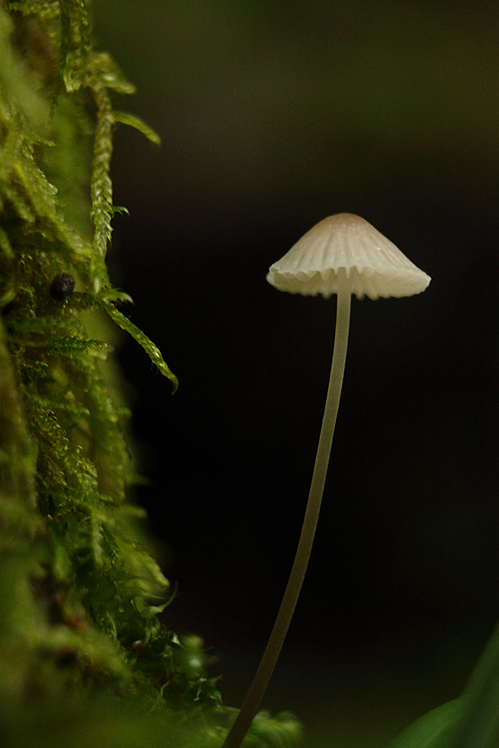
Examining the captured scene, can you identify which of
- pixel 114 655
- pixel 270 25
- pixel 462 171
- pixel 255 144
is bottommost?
pixel 114 655

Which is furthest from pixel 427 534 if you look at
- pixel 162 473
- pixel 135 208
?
pixel 135 208

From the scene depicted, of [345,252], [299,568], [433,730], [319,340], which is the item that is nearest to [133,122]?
[345,252]

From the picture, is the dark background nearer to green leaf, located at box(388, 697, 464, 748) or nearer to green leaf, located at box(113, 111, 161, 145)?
green leaf, located at box(113, 111, 161, 145)

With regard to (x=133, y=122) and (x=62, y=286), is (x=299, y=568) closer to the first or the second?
(x=62, y=286)

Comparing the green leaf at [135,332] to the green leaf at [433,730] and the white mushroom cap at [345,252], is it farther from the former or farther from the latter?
the green leaf at [433,730]

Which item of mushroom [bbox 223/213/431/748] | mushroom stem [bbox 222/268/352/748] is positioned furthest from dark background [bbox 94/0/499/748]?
mushroom stem [bbox 222/268/352/748]

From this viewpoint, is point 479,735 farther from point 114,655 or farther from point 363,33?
point 363,33

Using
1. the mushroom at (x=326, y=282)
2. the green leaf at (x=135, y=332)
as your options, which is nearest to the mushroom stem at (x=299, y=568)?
the mushroom at (x=326, y=282)
